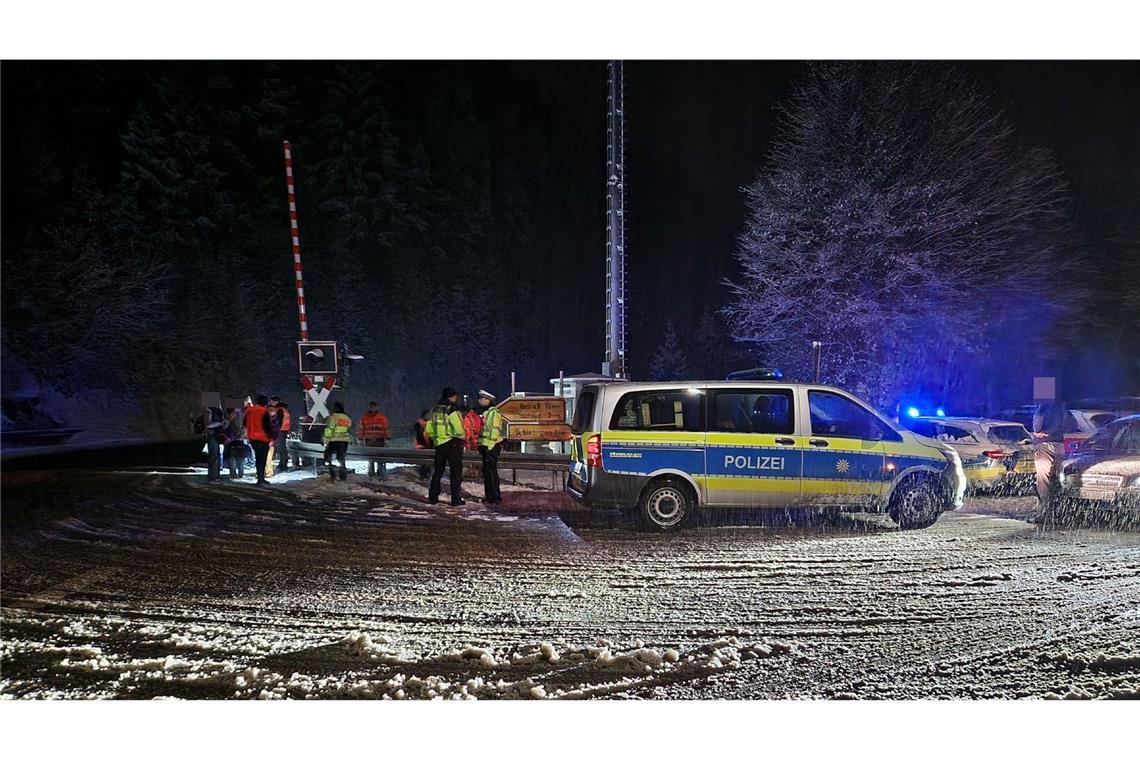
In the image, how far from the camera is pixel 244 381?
31.5m

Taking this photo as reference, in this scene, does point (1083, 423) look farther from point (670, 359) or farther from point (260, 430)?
point (670, 359)

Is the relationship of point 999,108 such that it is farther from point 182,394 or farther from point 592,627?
point 182,394

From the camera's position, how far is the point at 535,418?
15.5 m

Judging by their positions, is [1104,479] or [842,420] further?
[1104,479]

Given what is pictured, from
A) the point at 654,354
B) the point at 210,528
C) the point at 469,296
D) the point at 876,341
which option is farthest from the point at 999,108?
the point at 654,354

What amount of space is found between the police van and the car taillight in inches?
0.5

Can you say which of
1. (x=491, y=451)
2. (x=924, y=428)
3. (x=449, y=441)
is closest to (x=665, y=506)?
(x=491, y=451)

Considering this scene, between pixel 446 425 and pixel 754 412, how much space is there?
437cm

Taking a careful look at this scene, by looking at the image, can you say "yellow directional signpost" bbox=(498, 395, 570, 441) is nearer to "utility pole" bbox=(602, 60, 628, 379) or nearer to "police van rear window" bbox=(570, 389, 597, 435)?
"utility pole" bbox=(602, 60, 628, 379)

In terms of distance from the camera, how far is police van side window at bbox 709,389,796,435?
8.19m

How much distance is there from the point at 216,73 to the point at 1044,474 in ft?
108

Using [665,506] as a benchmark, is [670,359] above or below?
above

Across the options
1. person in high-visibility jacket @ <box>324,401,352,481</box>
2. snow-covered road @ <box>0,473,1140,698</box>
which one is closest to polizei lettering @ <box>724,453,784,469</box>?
snow-covered road @ <box>0,473,1140,698</box>

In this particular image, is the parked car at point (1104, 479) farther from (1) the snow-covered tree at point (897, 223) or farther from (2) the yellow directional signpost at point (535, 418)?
(1) the snow-covered tree at point (897, 223)
